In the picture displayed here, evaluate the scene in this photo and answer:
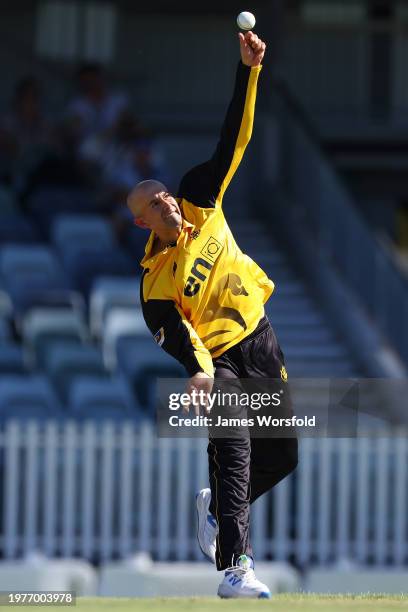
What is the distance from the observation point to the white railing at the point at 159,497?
45.3ft

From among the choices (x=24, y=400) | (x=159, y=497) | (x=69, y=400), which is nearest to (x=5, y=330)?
(x=69, y=400)

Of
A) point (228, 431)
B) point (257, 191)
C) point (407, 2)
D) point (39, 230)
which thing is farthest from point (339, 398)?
point (407, 2)

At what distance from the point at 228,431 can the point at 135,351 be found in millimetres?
7297

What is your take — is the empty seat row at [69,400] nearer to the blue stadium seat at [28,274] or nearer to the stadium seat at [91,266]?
the blue stadium seat at [28,274]

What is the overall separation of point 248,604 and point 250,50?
229cm

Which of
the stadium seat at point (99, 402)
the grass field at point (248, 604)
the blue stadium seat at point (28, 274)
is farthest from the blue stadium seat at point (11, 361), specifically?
the grass field at point (248, 604)

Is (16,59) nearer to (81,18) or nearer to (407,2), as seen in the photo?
(81,18)

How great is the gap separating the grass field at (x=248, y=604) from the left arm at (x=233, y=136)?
169 cm

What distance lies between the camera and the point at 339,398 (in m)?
8.85

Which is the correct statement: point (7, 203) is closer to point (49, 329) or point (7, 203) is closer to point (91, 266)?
point (91, 266)

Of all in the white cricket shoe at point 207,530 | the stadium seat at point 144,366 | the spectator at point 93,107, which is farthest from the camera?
the spectator at point 93,107

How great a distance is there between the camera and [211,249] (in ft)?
25.8

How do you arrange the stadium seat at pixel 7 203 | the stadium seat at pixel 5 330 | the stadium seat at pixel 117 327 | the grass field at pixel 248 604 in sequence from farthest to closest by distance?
the stadium seat at pixel 7 203, the stadium seat at pixel 117 327, the stadium seat at pixel 5 330, the grass field at pixel 248 604

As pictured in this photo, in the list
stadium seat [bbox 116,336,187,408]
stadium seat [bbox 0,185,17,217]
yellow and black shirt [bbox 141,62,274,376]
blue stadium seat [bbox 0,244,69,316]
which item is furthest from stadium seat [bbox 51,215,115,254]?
yellow and black shirt [bbox 141,62,274,376]
